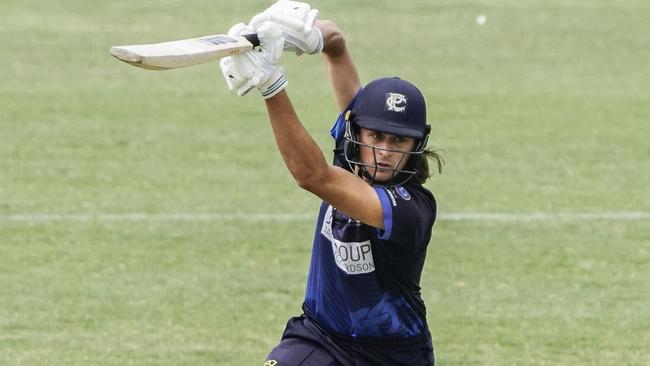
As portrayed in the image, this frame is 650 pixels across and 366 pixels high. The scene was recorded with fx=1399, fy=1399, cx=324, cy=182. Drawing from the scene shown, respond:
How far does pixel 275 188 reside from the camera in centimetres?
1249

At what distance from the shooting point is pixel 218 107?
51.6 feet

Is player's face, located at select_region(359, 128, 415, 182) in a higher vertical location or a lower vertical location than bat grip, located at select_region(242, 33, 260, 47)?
lower

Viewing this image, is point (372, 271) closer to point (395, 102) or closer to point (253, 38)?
point (395, 102)

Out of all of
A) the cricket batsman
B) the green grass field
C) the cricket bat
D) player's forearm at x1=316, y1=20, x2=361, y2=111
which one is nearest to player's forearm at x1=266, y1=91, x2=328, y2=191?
the cricket batsman

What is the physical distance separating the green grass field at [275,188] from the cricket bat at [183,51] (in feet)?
11.2

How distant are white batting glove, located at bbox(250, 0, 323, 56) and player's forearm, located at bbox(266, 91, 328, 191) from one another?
275mm

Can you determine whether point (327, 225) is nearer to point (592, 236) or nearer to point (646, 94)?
point (592, 236)

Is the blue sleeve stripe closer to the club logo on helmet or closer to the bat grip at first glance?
the club logo on helmet

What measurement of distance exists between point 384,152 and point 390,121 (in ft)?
0.42

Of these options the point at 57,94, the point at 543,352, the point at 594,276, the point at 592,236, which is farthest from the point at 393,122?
the point at 57,94

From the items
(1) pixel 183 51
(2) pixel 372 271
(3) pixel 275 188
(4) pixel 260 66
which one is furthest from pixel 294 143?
(3) pixel 275 188

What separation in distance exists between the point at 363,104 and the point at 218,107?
10.0 meters

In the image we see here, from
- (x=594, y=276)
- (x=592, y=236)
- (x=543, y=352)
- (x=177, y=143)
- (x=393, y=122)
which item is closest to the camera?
(x=393, y=122)

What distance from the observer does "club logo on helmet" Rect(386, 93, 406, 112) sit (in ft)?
18.7
